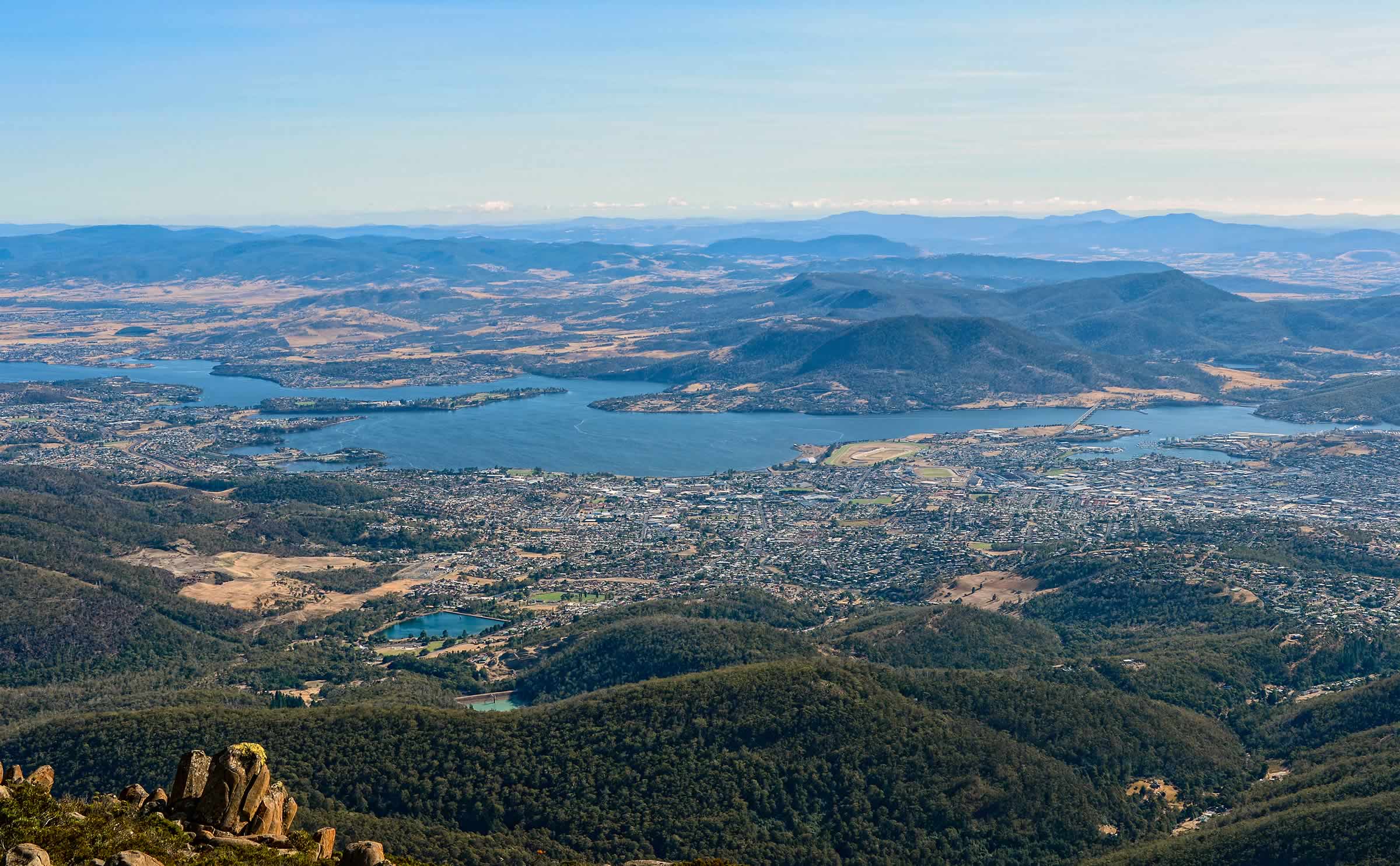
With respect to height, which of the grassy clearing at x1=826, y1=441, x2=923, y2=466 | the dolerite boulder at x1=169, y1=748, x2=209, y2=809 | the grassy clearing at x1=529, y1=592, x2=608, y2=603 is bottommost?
the grassy clearing at x1=529, y1=592, x2=608, y2=603

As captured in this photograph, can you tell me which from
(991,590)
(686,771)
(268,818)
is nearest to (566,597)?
(991,590)

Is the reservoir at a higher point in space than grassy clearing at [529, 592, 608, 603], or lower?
higher

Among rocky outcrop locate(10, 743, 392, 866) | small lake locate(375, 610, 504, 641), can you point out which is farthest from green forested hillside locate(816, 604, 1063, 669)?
rocky outcrop locate(10, 743, 392, 866)

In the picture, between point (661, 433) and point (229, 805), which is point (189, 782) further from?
point (661, 433)

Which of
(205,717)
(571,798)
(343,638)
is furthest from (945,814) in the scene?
(343,638)

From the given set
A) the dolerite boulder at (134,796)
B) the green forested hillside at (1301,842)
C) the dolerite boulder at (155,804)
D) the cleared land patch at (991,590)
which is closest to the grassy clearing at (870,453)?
the cleared land patch at (991,590)

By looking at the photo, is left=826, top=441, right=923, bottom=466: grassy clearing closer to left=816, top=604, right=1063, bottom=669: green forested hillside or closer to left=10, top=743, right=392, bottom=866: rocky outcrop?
left=816, top=604, right=1063, bottom=669: green forested hillside
